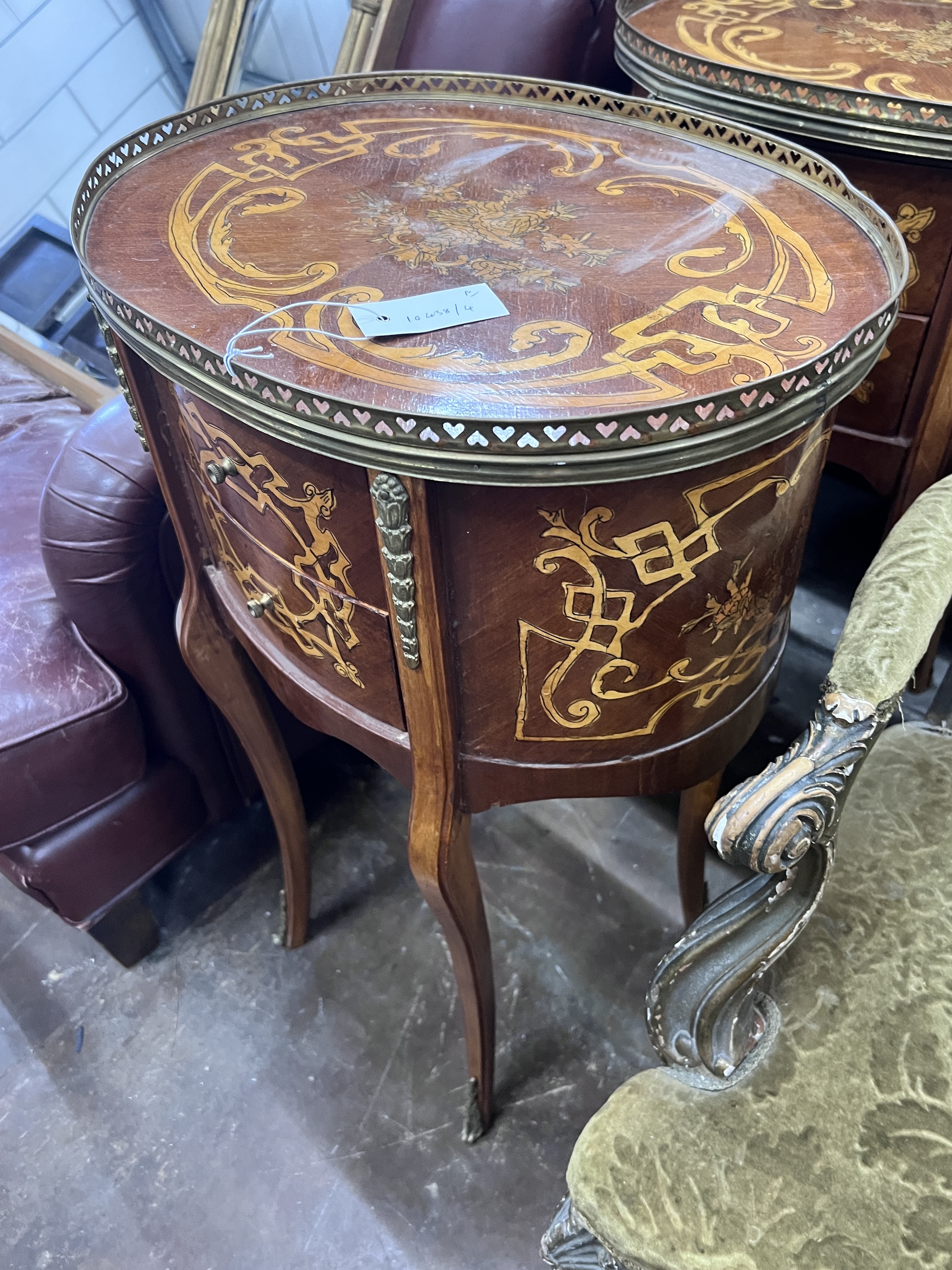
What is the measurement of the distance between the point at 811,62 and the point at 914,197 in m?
0.18

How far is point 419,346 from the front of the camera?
Answer: 0.56m

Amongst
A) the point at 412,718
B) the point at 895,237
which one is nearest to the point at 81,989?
the point at 412,718

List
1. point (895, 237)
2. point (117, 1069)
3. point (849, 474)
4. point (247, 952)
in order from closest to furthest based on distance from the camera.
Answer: point (895, 237) → point (117, 1069) → point (247, 952) → point (849, 474)

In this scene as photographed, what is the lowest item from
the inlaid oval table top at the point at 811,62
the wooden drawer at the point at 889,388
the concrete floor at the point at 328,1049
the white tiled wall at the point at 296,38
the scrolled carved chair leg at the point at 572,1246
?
the concrete floor at the point at 328,1049

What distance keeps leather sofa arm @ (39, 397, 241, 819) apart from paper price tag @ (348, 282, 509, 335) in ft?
1.23

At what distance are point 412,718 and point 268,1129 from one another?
0.71 meters

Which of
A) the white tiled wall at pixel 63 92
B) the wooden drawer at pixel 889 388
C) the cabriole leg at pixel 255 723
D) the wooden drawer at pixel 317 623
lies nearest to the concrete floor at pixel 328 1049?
the cabriole leg at pixel 255 723

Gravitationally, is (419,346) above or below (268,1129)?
above

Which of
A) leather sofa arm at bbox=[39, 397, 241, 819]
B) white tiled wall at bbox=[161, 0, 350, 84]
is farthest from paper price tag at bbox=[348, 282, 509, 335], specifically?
white tiled wall at bbox=[161, 0, 350, 84]

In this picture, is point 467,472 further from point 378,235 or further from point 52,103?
point 52,103

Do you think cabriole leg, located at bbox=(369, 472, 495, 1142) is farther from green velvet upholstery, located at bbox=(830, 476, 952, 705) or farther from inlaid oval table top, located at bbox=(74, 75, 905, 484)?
green velvet upholstery, located at bbox=(830, 476, 952, 705)

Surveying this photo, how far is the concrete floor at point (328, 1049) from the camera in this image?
98cm

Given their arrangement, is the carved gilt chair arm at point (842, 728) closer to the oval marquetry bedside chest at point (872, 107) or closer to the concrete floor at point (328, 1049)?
the oval marquetry bedside chest at point (872, 107)

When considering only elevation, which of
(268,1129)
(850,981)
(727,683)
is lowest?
(268,1129)
